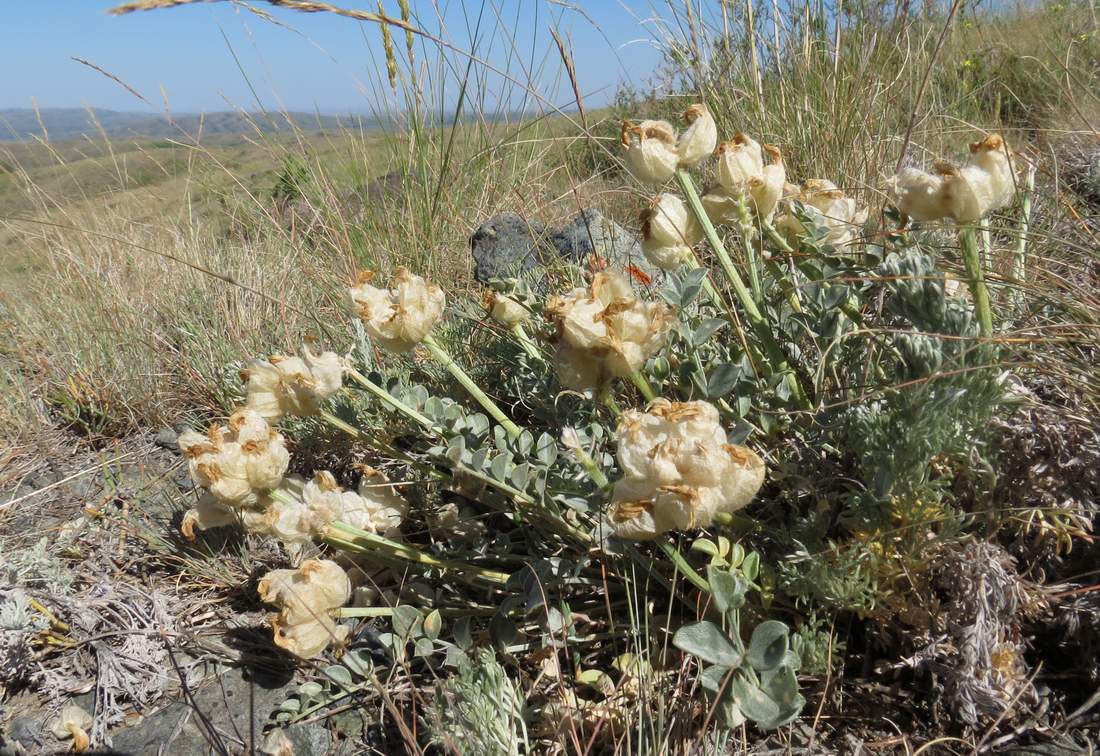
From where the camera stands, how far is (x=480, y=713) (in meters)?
1.10

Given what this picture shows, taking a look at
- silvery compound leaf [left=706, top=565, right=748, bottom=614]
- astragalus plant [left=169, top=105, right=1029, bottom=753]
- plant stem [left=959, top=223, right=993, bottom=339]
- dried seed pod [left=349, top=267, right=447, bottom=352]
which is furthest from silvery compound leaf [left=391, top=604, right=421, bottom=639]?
plant stem [left=959, top=223, right=993, bottom=339]

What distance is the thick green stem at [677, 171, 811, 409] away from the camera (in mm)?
1189

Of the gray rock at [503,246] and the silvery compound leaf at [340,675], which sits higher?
the gray rock at [503,246]

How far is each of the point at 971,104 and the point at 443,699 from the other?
4.45 meters

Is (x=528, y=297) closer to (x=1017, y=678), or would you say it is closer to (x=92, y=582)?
(x=1017, y=678)

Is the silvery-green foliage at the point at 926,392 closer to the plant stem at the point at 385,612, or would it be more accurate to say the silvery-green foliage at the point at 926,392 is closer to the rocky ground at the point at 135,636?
the plant stem at the point at 385,612

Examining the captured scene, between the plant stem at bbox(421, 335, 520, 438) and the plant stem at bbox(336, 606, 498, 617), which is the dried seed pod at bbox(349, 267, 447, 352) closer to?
the plant stem at bbox(421, 335, 520, 438)

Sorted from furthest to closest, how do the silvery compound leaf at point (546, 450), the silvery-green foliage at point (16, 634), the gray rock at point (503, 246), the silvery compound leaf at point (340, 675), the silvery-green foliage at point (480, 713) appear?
1. the gray rock at point (503, 246)
2. the silvery-green foliage at point (16, 634)
3. the silvery compound leaf at point (340, 675)
4. the silvery compound leaf at point (546, 450)
5. the silvery-green foliage at point (480, 713)

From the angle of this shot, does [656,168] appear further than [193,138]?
No

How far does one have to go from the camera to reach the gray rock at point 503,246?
2748 millimetres

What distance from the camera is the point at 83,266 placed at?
10.7 ft

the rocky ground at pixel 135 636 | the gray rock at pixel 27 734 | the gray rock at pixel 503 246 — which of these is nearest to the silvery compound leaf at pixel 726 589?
the rocky ground at pixel 135 636

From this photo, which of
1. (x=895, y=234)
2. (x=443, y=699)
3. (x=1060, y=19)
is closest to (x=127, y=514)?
(x=443, y=699)

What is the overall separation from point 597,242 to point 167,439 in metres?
1.56
